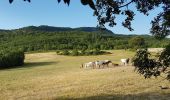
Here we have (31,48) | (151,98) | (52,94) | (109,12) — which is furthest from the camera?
(31,48)

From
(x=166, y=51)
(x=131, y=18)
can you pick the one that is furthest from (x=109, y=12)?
(x=166, y=51)

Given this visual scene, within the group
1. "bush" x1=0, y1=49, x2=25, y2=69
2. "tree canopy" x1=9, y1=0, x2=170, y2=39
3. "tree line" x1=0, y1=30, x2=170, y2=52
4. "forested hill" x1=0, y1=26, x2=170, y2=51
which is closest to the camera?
"tree canopy" x1=9, y1=0, x2=170, y2=39

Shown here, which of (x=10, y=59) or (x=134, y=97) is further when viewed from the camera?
(x=10, y=59)

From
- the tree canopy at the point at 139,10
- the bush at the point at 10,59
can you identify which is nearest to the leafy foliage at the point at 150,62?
the tree canopy at the point at 139,10

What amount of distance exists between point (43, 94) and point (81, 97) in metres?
2.95

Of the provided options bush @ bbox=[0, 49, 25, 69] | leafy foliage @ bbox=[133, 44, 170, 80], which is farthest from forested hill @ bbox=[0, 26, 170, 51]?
leafy foliage @ bbox=[133, 44, 170, 80]

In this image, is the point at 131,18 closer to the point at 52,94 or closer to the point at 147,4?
the point at 147,4

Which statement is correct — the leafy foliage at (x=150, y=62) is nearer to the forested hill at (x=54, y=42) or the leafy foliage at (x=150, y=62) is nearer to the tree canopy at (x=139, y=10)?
the tree canopy at (x=139, y=10)

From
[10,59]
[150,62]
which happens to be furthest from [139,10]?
[10,59]

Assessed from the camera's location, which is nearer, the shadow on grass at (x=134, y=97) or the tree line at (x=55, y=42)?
the shadow on grass at (x=134, y=97)

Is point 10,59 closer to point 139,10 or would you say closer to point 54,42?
point 139,10

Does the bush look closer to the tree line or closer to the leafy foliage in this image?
the tree line

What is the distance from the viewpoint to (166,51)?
633 inches

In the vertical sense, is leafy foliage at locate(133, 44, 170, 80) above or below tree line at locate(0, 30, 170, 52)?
above
